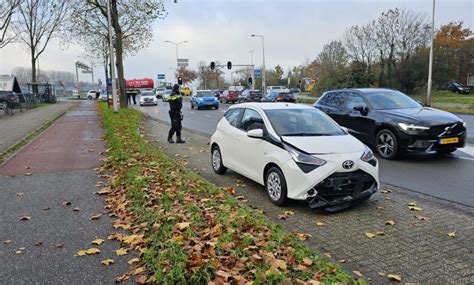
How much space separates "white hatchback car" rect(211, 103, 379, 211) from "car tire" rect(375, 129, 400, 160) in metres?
3.05

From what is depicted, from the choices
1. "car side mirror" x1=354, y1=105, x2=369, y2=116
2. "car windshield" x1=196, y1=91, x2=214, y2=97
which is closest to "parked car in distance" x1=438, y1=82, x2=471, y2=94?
"car windshield" x1=196, y1=91, x2=214, y2=97

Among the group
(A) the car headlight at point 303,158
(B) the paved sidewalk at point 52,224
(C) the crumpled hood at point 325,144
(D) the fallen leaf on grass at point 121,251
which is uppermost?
(C) the crumpled hood at point 325,144

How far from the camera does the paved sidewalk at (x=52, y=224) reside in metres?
3.83

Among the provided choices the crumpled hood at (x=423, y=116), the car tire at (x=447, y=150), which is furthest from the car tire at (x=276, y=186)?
the car tire at (x=447, y=150)

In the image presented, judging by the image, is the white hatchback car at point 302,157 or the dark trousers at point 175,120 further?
the dark trousers at point 175,120

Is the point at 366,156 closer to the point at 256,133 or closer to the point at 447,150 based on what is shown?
the point at 256,133

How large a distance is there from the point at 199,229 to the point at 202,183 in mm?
2353

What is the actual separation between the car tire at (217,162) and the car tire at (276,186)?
2014 millimetres

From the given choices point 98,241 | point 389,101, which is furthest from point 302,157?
point 389,101

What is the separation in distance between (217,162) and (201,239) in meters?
4.20

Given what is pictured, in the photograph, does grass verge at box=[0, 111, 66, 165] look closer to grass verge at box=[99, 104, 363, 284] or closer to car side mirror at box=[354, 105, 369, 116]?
grass verge at box=[99, 104, 363, 284]

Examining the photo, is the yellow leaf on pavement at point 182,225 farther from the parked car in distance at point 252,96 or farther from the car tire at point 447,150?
the parked car in distance at point 252,96

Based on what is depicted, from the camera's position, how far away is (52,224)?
204 inches

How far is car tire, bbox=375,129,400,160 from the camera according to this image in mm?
9227
